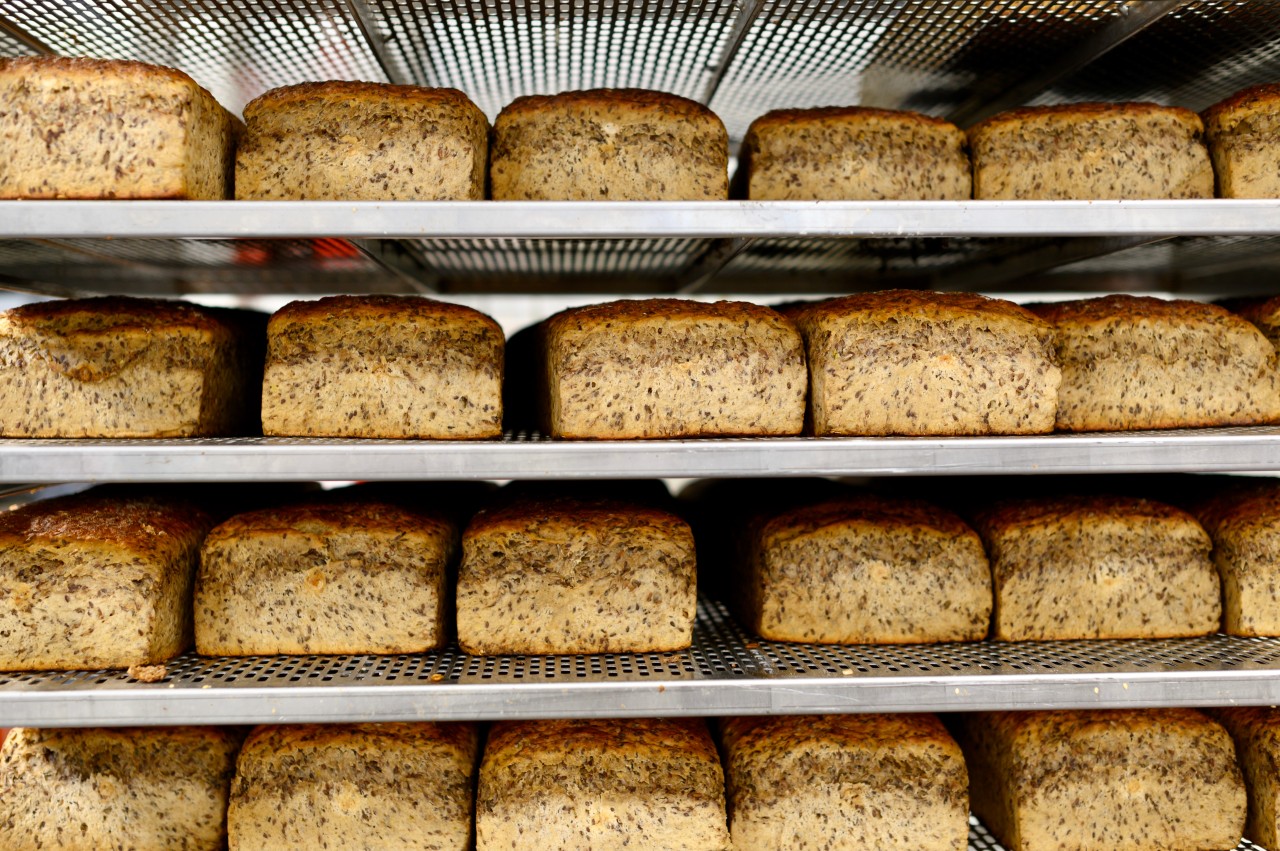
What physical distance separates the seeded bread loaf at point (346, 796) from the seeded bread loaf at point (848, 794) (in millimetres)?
522

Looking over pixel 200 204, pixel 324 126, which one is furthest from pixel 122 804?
pixel 324 126

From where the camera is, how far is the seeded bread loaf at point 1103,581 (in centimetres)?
163

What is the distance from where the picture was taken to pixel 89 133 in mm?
1406

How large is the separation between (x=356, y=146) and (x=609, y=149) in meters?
0.45

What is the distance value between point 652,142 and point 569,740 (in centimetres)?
110

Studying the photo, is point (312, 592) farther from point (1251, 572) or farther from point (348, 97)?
point (1251, 572)

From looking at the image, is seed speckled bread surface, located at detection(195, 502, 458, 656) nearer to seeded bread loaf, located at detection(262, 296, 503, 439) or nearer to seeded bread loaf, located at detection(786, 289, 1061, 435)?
seeded bread loaf, located at detection(262, 296, 503, 439)

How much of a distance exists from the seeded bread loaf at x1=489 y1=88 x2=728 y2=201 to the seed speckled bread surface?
728mm

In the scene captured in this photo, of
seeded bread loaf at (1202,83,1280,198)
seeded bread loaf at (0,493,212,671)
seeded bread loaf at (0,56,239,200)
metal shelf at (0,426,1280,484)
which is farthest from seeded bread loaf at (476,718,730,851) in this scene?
seeded bread loaf at (1202,83,1280,198)

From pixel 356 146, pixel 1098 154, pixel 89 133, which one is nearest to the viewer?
pixel 89 133

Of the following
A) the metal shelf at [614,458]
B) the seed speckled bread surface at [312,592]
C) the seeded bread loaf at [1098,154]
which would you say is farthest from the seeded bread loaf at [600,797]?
the seeded bread loaf at [1098,154]

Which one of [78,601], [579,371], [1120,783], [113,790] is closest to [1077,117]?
[579,371]

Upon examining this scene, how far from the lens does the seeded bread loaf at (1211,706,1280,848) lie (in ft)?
5.13

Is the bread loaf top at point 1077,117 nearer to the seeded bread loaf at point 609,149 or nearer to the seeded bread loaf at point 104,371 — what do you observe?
the seeded bread loaf at point 609,149
